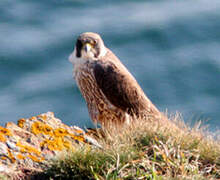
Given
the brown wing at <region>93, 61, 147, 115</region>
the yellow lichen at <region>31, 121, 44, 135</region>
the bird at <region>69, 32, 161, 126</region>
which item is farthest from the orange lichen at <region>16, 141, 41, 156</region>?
the brown wing at <region>93, 61, 147, 115</region>

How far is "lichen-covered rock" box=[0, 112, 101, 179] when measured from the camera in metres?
5.31

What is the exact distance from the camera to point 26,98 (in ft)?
43.6

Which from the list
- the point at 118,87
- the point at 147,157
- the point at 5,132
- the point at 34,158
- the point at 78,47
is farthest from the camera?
the point at 118,87

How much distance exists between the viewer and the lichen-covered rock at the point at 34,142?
209 inches

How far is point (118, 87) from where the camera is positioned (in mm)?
7734

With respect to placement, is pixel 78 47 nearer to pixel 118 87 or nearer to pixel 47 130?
pixel 118 87

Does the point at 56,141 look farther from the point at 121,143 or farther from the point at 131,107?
the point at 131,107

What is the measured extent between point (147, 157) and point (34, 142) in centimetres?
122

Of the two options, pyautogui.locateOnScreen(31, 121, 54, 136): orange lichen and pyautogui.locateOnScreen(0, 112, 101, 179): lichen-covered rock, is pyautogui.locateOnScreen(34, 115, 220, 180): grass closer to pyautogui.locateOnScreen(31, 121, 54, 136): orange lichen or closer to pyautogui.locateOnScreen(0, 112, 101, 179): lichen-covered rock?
pyautogui.locateOnScreen(0, 112, 101, 179): lichen-covered rock

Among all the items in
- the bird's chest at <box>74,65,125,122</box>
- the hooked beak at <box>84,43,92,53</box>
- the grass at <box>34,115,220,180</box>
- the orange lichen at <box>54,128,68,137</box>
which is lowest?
the grass at <box>34,115,220,180</box>

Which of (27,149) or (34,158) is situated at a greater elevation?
(27,149)

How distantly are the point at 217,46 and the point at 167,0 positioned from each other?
1.95 meters

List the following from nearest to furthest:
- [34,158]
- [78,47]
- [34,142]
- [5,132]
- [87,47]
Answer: [34,158], [5,132], [34,142], [87,47], [78,47]

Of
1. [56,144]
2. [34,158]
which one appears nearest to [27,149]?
[34,158]
